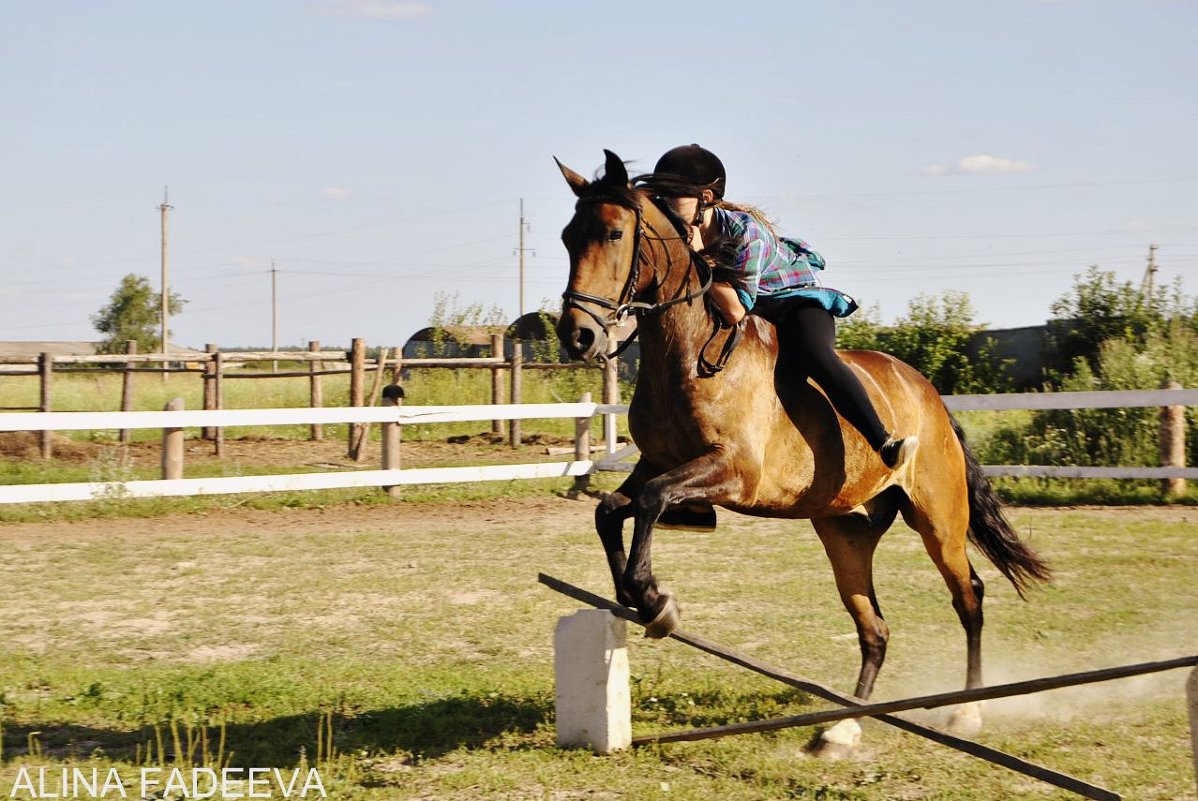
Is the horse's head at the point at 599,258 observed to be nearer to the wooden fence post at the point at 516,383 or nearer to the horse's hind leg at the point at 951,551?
the horse's hind leg at the point at 951,551

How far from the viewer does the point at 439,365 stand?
20703 millimetres

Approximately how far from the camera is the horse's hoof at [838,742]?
5.30m

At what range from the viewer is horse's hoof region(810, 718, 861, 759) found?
17.4ft

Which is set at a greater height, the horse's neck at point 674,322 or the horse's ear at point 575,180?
the horse's ear at point 575,180

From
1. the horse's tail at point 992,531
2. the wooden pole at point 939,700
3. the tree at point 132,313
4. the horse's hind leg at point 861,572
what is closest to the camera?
the wooden pole at point 939,700

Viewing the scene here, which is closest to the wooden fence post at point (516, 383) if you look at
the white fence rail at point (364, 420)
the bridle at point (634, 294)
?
the white fence rail at point (364, 420)

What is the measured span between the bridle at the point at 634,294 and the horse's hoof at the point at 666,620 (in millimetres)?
1063

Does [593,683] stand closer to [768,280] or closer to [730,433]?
[730,433]

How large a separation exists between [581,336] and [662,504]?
0.83m

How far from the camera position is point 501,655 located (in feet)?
23.3

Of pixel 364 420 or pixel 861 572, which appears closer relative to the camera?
pixel 861 572

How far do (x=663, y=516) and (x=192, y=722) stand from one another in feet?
7.92

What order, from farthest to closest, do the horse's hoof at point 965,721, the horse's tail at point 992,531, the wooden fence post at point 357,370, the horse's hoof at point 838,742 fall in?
the wooden fence post at point 357,370, the horse's tail at point 992,531, the horse's hoof at point 965,721, the horse's hoof at point 838,742

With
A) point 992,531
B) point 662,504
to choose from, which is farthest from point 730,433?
point 992,531
